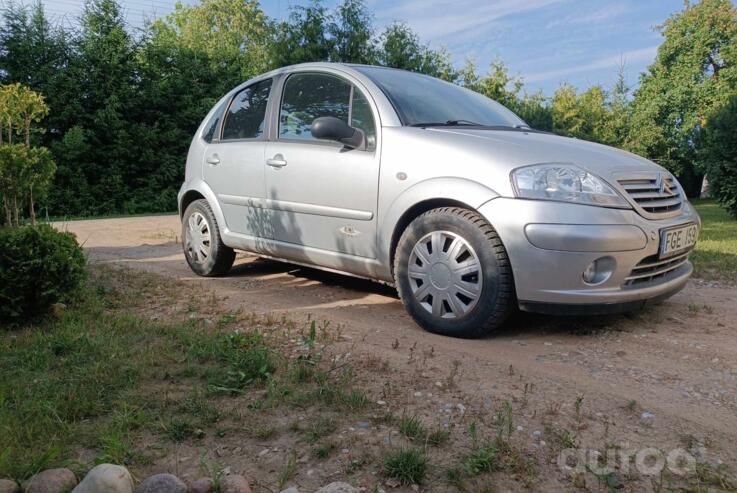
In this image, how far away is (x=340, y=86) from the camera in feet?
14.7

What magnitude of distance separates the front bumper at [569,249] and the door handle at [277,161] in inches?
70.7

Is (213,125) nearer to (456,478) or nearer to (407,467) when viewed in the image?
(407,467)

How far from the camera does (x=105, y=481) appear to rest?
1.88 metres

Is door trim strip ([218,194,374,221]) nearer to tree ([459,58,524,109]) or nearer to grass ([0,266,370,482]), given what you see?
grass ([0,266,370,482])

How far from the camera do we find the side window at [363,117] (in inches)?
162

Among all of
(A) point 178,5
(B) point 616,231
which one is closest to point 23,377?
(B) point 616,231

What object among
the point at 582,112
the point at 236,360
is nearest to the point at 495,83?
the point at 582,112

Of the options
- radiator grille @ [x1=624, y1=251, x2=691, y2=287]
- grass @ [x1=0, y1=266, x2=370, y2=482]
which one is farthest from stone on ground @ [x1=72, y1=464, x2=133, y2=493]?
radiator grille @ [x1=624, y1=251, x2=691, y2=287]

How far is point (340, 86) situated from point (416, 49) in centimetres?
1276

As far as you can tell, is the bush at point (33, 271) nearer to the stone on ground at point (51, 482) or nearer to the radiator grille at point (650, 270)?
the stone on ground at point (51, 482)

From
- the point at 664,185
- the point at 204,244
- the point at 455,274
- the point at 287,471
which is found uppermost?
the point at 664,185

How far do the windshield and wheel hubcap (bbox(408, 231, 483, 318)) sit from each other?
3.07 feet

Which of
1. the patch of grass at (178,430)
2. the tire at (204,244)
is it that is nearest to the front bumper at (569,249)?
the patch of grass at (178,430)

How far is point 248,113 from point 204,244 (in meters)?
1.28
